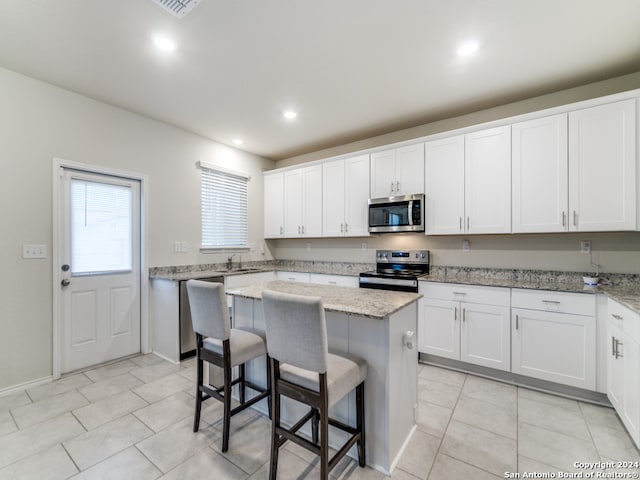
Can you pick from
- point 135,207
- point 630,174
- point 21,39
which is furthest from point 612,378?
point 21,39

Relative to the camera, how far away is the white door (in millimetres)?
2848

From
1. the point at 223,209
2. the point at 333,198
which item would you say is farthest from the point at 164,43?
the point at 333,198

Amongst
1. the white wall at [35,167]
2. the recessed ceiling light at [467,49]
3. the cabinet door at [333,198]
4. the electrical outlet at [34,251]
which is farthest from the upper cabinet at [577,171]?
the electrical outlet at [34,251]

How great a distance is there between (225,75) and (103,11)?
908 mm

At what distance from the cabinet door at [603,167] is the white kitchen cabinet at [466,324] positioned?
98cm

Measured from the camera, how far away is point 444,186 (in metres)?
3.21

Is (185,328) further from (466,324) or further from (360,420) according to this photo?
(466,324)

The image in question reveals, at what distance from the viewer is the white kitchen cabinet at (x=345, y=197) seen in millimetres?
3854

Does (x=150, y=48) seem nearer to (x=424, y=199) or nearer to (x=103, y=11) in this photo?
(x=103, y=11)

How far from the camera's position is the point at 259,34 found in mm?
2064

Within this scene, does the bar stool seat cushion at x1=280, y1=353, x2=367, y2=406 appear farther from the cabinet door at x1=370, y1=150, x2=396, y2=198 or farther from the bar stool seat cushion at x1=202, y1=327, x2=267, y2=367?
the cabinet door at x1=370, y1=150, x2=396, y2=198

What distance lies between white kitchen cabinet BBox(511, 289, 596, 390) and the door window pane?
164 inches

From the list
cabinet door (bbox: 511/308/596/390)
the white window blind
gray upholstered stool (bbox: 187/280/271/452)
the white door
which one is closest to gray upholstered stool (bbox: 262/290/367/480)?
gray upholstered stool (bbox: 187/280/271/452)

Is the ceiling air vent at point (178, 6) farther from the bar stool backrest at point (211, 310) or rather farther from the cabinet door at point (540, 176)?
the cabinet door at point (540, 176)
